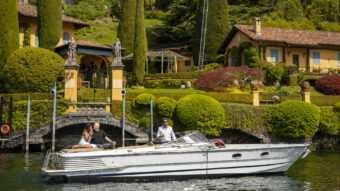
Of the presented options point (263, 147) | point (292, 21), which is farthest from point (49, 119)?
point (292, 21)

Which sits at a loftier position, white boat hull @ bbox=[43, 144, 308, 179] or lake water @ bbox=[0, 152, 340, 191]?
white boat hull @ bbox=[43, 144, 308, 179]

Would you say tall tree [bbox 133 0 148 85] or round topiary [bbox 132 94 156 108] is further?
tall tree [bbox 133 0 148 85]

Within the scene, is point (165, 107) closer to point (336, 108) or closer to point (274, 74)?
point (336, 108)

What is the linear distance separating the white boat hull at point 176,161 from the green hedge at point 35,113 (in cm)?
864

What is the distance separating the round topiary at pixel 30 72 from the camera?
72.6 ft

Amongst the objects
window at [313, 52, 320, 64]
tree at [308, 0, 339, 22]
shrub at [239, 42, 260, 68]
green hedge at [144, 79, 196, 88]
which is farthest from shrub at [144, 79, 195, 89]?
tree at [308, 0, 339, 22]

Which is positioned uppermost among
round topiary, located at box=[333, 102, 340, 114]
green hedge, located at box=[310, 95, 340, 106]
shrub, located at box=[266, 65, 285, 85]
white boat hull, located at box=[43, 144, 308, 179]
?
shrub, located at box=[266, 65, 285, 85]

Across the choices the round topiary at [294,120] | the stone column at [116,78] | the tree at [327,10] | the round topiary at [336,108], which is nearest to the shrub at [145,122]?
the stone column at [116,78]

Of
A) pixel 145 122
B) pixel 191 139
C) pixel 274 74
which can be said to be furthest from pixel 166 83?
pixel 191 139

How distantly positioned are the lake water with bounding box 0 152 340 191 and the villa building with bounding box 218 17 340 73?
20655 millimetres

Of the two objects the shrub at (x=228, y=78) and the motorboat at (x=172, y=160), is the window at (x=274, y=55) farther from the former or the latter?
the motorboat at (x=172, y=160)

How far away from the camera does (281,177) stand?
13625 mm

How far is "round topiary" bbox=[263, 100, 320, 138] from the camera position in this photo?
2088cm

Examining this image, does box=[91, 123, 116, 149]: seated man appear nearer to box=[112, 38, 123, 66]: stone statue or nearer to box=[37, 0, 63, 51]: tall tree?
box=[112, 38, 123, 66]: stone statue
